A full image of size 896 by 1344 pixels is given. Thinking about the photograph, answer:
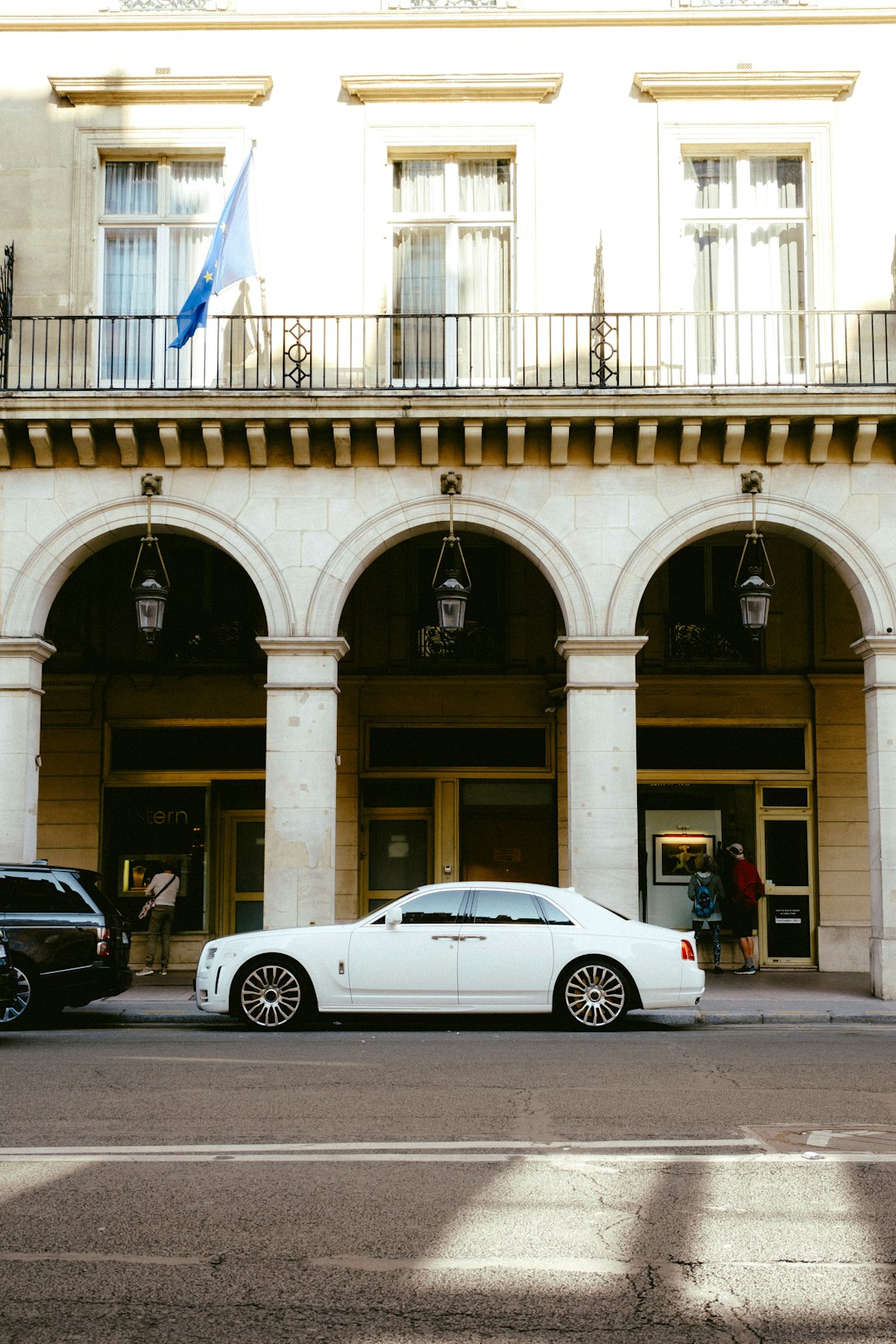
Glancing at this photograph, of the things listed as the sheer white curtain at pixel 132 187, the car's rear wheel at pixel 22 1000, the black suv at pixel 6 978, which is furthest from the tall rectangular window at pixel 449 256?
the black suv at pixel 6 978

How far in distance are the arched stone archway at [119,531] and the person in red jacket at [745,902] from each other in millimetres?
7041

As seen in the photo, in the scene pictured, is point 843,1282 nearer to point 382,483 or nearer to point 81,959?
point 81,959

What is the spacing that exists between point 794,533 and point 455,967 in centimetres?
749

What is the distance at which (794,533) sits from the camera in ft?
55.2

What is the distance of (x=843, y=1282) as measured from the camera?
16.6 ft

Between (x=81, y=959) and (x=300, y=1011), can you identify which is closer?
(x=300, y=1011)

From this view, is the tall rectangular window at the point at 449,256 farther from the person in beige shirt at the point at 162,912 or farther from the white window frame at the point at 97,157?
the person in beige shirt at the point at 162,912

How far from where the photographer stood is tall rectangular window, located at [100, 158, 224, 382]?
17.9m

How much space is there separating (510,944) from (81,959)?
4546mm

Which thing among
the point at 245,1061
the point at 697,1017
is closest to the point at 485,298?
the point at 697,1017

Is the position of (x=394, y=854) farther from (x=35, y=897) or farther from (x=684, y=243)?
(x=684, y=243)

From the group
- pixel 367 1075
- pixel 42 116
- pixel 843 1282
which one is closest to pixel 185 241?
pixel 42 116

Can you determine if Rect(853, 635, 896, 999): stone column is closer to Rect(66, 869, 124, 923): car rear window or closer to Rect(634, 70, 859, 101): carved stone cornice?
Rect(634, 70, 859, 101): carved stone cornice

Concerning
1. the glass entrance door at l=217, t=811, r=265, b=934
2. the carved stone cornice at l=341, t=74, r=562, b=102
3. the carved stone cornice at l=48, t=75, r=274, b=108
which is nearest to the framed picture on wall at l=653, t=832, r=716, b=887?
the glass entrance door at l=217, t=811, r=265, b=934
